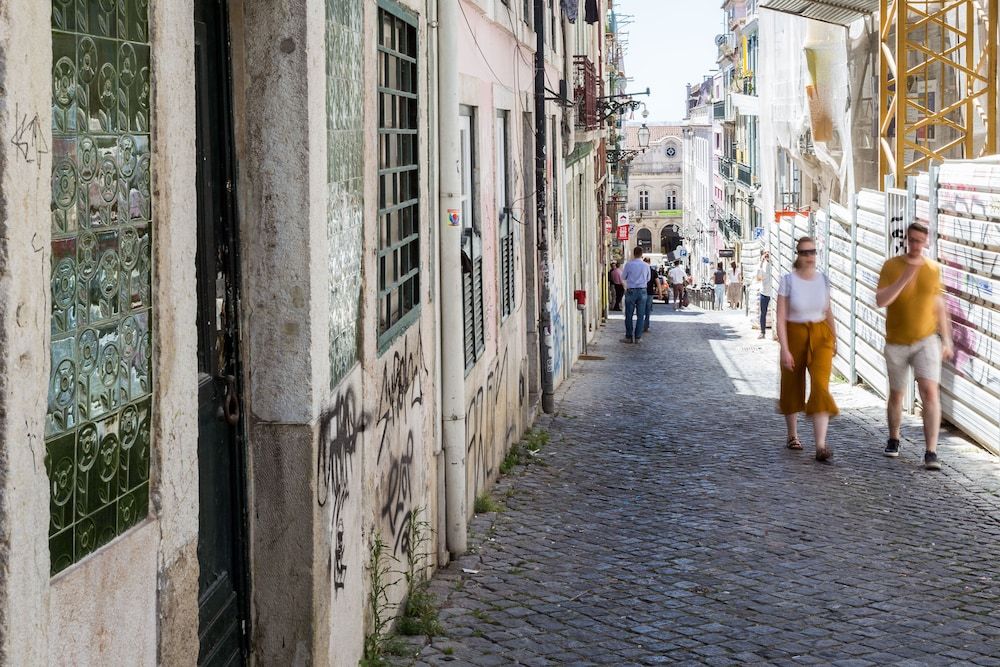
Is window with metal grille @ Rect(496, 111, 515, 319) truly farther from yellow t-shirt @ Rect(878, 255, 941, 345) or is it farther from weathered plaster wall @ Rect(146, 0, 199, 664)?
weathered plaster wall @ Rect(146, 0, 199, 664)

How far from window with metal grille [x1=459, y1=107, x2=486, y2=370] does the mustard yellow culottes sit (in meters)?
2.35

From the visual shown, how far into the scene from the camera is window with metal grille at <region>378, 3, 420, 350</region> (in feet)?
20.4

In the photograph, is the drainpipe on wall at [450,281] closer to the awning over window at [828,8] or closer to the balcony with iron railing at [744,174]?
the awning over window at [828,8]

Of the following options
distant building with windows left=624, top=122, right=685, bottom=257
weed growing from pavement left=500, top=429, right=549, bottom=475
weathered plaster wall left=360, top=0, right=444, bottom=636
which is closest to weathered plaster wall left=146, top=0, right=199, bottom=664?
weathered plaster wall left=360, top=0, right=444, bottom=636

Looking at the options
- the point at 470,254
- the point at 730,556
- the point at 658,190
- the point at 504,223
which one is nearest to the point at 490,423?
the point at 470,254

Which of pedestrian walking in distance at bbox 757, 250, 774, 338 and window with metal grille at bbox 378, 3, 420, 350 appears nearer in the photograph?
window with metal grille at bbox 378, 3, 420, 350

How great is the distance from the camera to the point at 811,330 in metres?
10.5

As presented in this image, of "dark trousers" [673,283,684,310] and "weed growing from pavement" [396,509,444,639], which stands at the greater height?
"weed growing from pavement" [396,509,444,639]

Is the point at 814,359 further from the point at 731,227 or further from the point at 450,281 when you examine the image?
the point at 731,227

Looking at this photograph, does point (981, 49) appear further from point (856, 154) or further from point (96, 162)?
point (96, 162)

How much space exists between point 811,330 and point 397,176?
474 cm

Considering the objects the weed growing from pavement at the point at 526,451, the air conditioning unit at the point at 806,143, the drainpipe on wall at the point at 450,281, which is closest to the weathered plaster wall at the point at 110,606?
the drainpipe on wall at the point at 450,281

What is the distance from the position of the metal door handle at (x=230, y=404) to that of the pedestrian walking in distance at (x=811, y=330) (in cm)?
666

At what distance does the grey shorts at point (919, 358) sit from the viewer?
998cm
